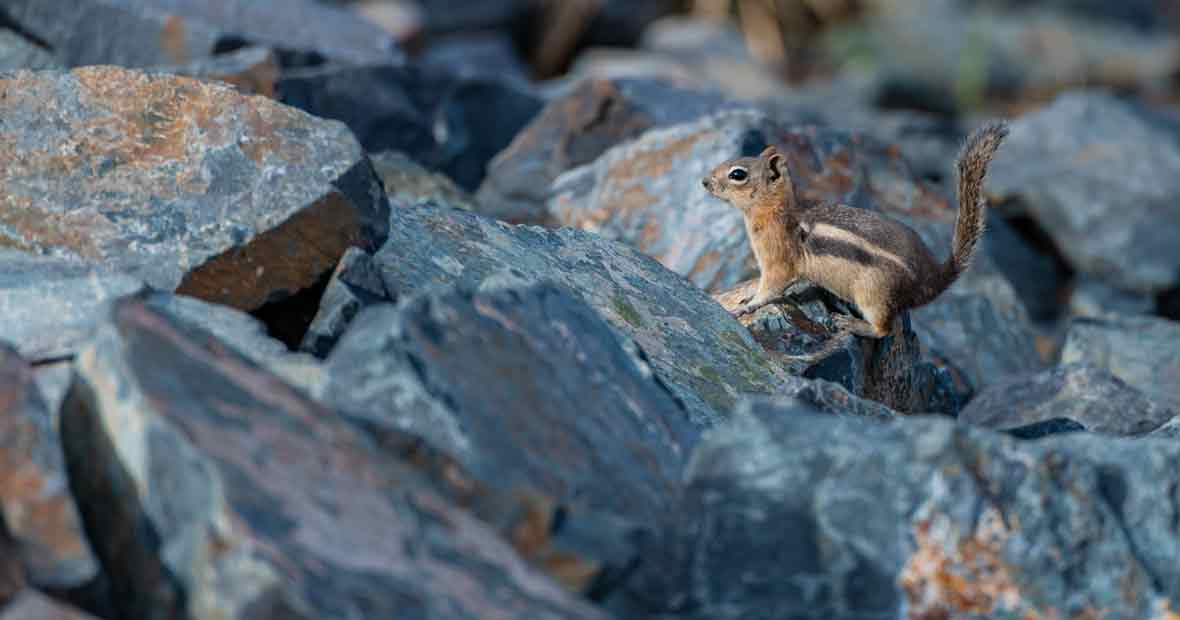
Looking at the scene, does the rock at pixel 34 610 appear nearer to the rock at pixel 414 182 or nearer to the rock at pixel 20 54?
the rock at pixel 414 182

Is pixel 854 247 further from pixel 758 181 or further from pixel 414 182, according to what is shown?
pixel 414 182

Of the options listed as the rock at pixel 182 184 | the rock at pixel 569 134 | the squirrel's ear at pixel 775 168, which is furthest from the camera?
the rock at pixel 569 134

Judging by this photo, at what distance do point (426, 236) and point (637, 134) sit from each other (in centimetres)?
375

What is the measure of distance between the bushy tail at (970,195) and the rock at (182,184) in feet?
7.40

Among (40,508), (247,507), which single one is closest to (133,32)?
(40,508)

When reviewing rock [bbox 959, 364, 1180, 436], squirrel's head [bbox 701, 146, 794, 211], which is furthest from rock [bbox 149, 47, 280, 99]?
rock [bbox 959, 364, 1180, 436]

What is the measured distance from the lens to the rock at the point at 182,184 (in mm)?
4641

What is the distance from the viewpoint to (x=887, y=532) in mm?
3748

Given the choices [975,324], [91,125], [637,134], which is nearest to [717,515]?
[91,125]

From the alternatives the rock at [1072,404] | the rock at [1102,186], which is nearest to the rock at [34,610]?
the rock at [1072,404]

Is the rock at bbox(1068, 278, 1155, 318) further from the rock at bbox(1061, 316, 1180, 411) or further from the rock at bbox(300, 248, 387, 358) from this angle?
the rock at bbox(300, 248, 387, 358)

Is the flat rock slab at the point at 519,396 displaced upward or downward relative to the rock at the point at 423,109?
upward

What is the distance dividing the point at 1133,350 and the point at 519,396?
15.0ft

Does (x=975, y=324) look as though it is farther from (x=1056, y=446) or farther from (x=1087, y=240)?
(x=1056, y=446)
